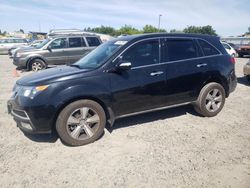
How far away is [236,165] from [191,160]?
2.05 feet

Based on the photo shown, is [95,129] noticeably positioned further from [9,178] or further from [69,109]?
[9,178]

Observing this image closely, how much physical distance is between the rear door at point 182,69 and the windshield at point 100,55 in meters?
1.01

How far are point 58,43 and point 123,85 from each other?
8.87m

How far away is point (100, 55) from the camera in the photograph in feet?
15.6

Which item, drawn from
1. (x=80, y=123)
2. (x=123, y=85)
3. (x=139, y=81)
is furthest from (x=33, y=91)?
(x=139, y=81)

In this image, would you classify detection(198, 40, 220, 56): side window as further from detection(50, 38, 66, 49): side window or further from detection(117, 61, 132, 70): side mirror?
detection(50, 38, 66, 49): side window

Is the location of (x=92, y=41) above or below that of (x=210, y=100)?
above

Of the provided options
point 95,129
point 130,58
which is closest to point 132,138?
point 95,129

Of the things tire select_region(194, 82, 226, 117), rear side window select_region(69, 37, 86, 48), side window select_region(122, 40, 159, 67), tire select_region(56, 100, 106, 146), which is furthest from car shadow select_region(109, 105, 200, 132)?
rear side window select_region(69, 37, 86, 48)

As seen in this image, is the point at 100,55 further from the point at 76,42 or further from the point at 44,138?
the point at 76,42

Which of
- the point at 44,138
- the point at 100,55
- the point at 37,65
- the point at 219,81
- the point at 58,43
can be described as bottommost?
the point at 44,138

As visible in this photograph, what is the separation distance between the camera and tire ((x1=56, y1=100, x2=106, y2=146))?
3.93 metres

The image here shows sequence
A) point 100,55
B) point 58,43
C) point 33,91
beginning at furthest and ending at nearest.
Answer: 1. point 58,43
2. point 100,55
3. point 33,91

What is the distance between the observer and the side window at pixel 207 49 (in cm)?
528
